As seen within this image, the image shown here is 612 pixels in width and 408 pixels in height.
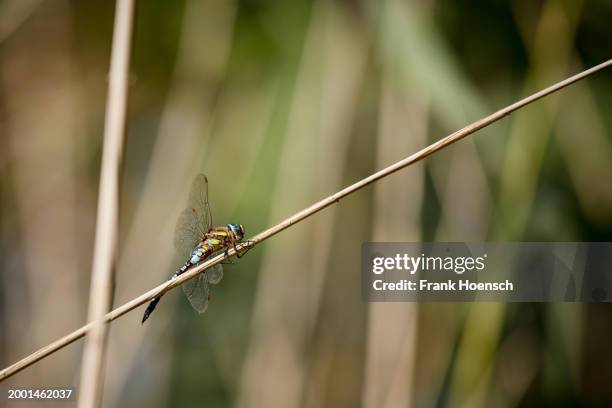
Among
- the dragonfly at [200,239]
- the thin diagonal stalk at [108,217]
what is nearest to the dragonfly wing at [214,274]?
the dragonfly at [200,239]

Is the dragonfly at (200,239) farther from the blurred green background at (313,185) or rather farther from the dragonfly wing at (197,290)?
the blurred green background at (313,185)

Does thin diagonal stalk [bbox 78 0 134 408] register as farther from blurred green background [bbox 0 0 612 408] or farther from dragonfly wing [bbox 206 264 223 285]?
blurred green background [bbox 0 0 612 408]

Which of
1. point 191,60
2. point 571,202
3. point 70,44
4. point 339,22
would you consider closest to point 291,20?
point 339,22

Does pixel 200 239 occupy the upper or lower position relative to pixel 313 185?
lower

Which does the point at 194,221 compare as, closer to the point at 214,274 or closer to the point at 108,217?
the point at 214,274

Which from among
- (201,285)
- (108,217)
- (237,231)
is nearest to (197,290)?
(201,285)
